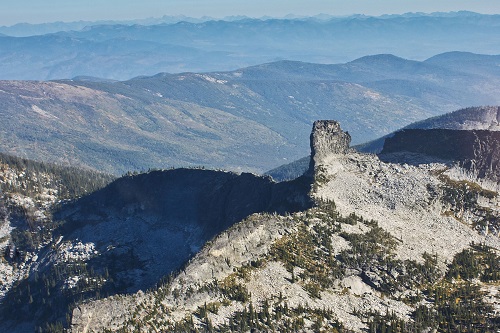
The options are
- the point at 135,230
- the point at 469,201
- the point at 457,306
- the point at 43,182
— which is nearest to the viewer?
the point at 457,306

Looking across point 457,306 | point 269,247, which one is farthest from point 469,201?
point 269,247

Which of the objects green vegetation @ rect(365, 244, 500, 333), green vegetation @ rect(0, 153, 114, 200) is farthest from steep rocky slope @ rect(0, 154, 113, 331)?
green vegetation @ rect(365, 244, 500, 333)

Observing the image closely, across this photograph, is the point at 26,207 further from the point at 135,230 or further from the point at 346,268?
the point at 346,268

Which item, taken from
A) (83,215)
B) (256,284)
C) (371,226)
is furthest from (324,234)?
(83,215)

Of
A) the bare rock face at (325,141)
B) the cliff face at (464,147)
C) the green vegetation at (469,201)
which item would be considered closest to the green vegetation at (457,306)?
the green vegetation at (469,201)

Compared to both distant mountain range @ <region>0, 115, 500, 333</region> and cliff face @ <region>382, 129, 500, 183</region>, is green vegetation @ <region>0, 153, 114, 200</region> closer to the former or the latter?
distant mountain range @ <region>0, 115, 500, 333</region>

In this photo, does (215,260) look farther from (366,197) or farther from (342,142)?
(342,142)
